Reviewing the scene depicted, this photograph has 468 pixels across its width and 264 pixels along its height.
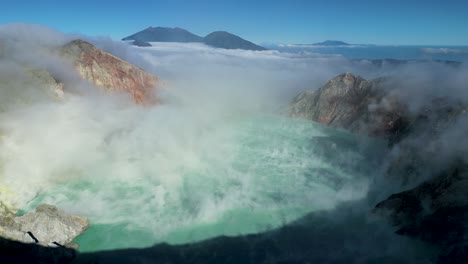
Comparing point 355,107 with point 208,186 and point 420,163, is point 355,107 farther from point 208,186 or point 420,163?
point 208,186

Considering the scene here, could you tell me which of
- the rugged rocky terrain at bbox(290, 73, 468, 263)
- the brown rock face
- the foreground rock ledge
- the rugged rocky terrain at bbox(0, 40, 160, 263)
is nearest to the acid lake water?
the foreground rock ledge

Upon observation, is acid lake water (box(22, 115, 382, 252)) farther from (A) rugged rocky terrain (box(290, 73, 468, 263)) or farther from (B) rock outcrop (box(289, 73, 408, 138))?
(A) rugged rocky terrain (box(290, 73, 468, 263))

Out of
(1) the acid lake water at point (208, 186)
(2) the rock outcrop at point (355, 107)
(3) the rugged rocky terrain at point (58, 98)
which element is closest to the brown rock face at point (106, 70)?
(3) the rugged rocky terrain at point (58, 98)

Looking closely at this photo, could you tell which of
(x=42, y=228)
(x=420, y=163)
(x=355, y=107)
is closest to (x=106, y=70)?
(x=42, y=228)

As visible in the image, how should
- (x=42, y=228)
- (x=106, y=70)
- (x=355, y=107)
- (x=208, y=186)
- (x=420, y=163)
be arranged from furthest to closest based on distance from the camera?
1. (x=355, y=107)
2. (x=106, y=70)
3. (x=208, y=186)
4. (x=420, y=163)
5. (x=42, y=228)

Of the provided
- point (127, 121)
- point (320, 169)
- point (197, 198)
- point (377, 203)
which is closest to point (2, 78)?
point (127, 121)

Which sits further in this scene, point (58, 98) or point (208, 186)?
point (58, 98)
